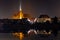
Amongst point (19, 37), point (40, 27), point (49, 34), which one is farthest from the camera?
point (40, 27)

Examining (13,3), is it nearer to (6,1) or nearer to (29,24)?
(6,1)

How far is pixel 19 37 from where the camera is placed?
123cm

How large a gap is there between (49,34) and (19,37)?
9.8 inches

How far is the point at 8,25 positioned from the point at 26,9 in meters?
0.22

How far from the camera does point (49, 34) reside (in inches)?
52.3

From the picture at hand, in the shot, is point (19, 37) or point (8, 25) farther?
point (8, 25)

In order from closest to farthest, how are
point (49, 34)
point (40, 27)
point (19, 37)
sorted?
point (19, 37) → point (49, 34) → point (40, 27)

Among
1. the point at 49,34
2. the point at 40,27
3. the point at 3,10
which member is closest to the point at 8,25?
the point at 3,10

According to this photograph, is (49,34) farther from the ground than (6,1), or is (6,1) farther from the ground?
(6,1)

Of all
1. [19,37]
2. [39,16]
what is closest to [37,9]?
[39,16]

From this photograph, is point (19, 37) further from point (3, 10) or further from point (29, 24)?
point (3, 10)

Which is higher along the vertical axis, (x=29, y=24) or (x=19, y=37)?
(x=29, y=24)

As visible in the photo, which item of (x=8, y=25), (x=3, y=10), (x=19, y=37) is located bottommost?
(x=19, y=37)

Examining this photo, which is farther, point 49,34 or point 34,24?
point 34,24
